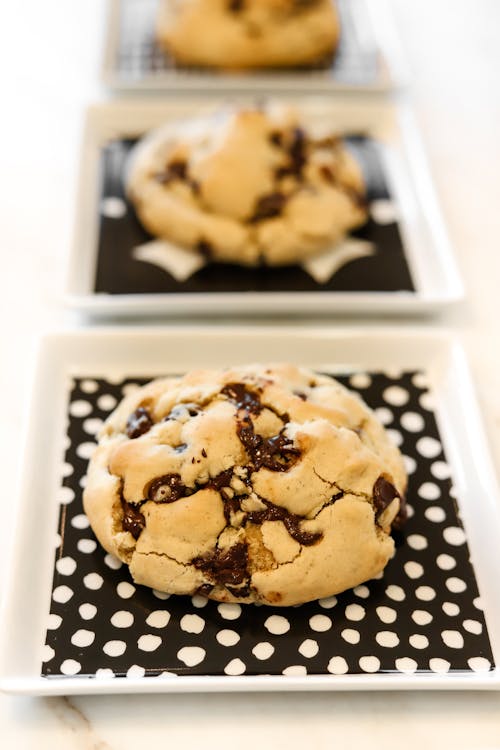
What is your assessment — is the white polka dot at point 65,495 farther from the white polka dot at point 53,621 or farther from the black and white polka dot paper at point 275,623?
the white polka dot at point 53,621

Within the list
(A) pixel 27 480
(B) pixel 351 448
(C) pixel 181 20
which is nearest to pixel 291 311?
(B) pixel 351 448

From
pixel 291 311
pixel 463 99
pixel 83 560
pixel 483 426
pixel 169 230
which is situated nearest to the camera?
pixel 83 560

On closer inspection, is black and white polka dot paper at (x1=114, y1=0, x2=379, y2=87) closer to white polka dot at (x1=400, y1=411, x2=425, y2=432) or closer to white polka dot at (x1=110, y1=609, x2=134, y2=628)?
white polka dot at (x1=400, y1=411, x2=425, y2=432)

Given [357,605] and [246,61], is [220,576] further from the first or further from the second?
[246,61]

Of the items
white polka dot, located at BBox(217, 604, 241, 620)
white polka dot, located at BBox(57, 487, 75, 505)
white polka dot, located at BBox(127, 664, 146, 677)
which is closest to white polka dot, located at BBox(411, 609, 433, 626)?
white polka dot, located at BBox(217, 604, 241, 620)

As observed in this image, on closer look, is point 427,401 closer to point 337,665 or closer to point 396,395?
point 396,395

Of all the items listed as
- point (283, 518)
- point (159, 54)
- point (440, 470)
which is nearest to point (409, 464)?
point (440, 470)
